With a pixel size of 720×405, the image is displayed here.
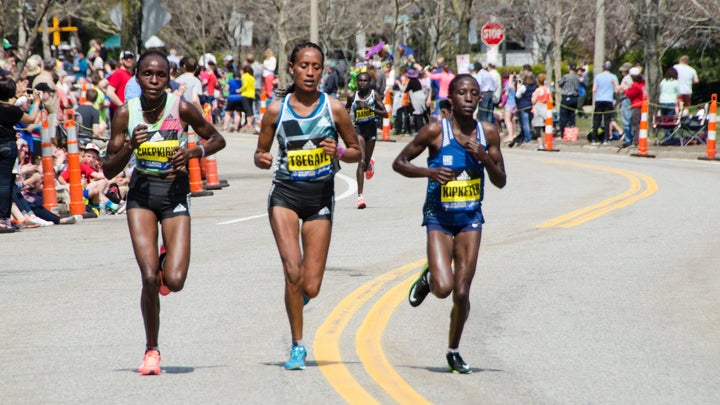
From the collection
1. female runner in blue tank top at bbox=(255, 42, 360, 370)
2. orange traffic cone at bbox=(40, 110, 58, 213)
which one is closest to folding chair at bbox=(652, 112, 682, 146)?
orange traffic cone at bbox=(40, 110, 58, 213)

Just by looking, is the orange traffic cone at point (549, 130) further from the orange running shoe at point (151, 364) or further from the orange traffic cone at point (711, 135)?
the orange running shoe at point (151, 364)

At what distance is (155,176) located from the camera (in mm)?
7586

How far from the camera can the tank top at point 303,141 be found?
7.57 metres

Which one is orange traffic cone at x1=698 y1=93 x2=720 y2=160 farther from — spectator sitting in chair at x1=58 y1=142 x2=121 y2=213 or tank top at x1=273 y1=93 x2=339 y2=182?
tank top at x1=273 y1=93 x2=339 y2=182

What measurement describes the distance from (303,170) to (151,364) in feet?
4.76

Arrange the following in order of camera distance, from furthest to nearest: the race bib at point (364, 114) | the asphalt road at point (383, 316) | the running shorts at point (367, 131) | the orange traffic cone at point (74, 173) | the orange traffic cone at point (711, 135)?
the orange traffic cone at point (711, 135) < the running shorts at point (367, 131) < the race bib at point (364, 114) < the orange traffic cone at point (74, 173) < the asphalt road at point (383, 316)

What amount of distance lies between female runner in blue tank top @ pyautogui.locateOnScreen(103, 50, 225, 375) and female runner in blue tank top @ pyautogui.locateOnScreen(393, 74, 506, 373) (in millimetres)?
1437

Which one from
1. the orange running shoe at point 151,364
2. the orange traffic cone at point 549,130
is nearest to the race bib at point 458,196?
the orange running shoe at point 151,364

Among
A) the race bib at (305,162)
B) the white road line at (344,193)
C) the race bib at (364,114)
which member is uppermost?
the race bib at (305,162)

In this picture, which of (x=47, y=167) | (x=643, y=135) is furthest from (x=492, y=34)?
(x=47, y=167)

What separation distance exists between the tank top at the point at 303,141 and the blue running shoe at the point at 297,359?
1.02m

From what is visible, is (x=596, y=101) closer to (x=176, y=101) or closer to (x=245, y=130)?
(x=245, y=130)

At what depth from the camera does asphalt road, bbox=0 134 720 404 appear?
7.11 meters

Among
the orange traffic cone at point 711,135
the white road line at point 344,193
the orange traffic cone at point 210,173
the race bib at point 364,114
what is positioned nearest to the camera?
the white road line at point 344,193
